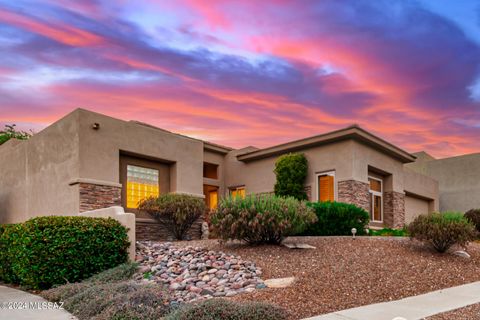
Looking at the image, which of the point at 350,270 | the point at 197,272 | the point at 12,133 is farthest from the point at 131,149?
the point at 12,133

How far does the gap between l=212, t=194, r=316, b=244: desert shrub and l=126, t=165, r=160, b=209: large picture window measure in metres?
7.06

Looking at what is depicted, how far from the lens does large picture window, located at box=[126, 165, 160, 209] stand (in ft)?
58.3

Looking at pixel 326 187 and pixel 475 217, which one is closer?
pixel 326 187

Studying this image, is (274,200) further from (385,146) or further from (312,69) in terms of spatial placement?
(385,146)

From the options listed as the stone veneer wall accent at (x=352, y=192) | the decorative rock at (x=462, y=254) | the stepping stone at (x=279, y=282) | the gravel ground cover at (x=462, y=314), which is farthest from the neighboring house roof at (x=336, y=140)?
the gravel ground cover at (x=462, y=314)

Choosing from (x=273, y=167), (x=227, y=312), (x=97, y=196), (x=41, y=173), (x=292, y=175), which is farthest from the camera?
(x=273, y=167)

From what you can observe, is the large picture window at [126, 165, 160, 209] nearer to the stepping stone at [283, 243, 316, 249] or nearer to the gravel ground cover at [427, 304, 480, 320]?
the stepping stone at [283, 243, 316, 249]

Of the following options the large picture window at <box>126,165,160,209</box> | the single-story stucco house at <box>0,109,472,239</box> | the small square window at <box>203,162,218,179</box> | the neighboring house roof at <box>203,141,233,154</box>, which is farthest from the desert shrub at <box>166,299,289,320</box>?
the small square window at <box>203,162,218,179</box>

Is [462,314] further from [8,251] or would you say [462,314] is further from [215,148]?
[215,148]

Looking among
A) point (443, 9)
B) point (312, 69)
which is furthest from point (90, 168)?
point (443, 9)

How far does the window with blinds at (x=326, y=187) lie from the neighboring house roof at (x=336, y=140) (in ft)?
4.62

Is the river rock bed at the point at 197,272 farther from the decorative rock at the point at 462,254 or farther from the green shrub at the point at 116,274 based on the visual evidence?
the decorative rock at the point at 462,254

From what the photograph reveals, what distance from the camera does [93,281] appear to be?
943 centimetres

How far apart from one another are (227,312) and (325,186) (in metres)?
14.2
